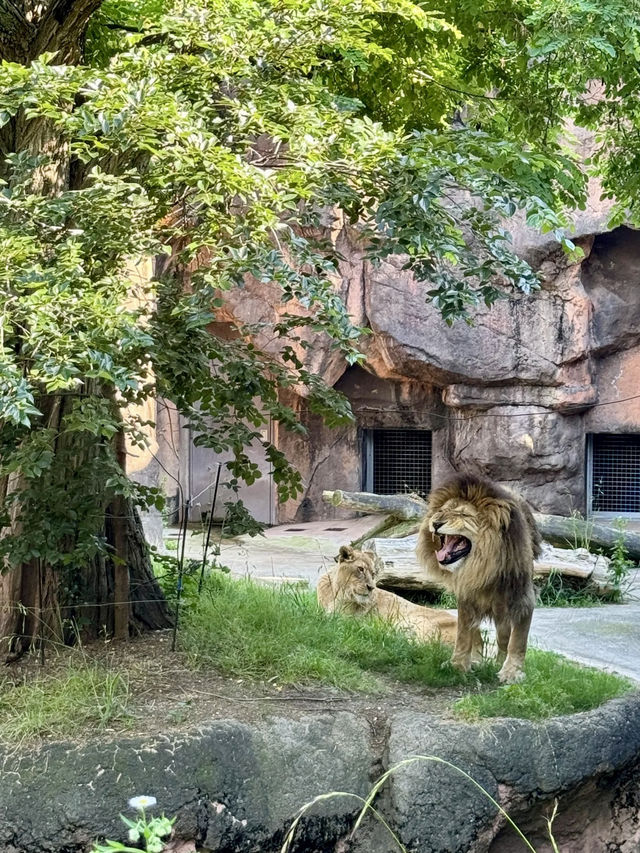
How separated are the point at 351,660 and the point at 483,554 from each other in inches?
39.8

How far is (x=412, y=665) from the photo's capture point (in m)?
5.16

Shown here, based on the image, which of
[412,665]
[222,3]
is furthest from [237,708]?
[222,3]

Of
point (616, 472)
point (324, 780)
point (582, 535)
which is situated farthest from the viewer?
point (616, 472)

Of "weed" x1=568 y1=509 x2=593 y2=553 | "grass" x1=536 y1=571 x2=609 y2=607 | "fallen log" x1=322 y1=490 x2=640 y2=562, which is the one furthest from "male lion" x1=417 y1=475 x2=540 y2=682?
"weed" x1=568 y1=509 x2=593 y2=553

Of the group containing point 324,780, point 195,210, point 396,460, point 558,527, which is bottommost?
point 324,780

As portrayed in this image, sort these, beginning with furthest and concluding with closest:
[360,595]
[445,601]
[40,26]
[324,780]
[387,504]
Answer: [387,504]
[445,601]
[360,595]
[40,26]
[324,780]

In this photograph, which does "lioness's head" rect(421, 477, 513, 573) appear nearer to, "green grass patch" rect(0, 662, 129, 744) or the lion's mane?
the lion's mane

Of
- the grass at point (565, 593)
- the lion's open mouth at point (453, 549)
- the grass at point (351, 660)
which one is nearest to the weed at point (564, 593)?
the grass at point (565, 593)

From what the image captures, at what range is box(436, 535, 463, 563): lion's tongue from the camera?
15.5ft

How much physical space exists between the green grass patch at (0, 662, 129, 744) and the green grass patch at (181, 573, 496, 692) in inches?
24.2

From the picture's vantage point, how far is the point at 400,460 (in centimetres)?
1564

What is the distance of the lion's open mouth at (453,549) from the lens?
4.73 metres

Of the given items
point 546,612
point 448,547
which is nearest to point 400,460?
point 546,612

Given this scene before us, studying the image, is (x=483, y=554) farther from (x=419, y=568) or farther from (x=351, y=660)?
(x=419, y=568)
